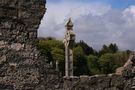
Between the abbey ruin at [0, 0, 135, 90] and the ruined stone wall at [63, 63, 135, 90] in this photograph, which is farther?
the ruined stone wall at [63, 63, 135, 90]

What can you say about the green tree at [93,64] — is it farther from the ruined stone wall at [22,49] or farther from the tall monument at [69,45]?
the ruined stone wall at [22,49]

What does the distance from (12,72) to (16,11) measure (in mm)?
956

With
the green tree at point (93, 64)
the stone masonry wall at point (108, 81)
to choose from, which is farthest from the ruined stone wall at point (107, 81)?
the green tree at point (93, 64)

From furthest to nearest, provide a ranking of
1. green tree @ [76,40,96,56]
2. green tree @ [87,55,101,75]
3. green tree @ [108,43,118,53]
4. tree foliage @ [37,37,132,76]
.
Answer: green tree @ [108,43,118,53]
green tree @ [76,40,96,56]
green tree @ [87,55,101,75]
tree foliage @ [37,37,132,76]

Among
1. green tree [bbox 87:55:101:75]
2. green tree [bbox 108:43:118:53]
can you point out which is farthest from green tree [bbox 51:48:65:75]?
green tree [bbox 108:43:118:53]

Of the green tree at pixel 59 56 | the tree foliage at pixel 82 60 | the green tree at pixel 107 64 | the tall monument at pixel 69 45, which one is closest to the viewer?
the tall monument at pixel 69 45

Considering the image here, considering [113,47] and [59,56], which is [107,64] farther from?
[113,47]

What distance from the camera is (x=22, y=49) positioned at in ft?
23.7

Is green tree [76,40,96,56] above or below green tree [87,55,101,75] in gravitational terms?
above

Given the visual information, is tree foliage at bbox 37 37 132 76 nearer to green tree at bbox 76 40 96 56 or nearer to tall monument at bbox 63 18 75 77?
green tree at bbox 76 40 96 56

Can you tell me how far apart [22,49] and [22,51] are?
31 mm

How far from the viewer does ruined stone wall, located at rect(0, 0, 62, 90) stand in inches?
280

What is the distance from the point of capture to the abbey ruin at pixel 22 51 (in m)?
7.12

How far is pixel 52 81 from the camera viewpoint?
736 cm
